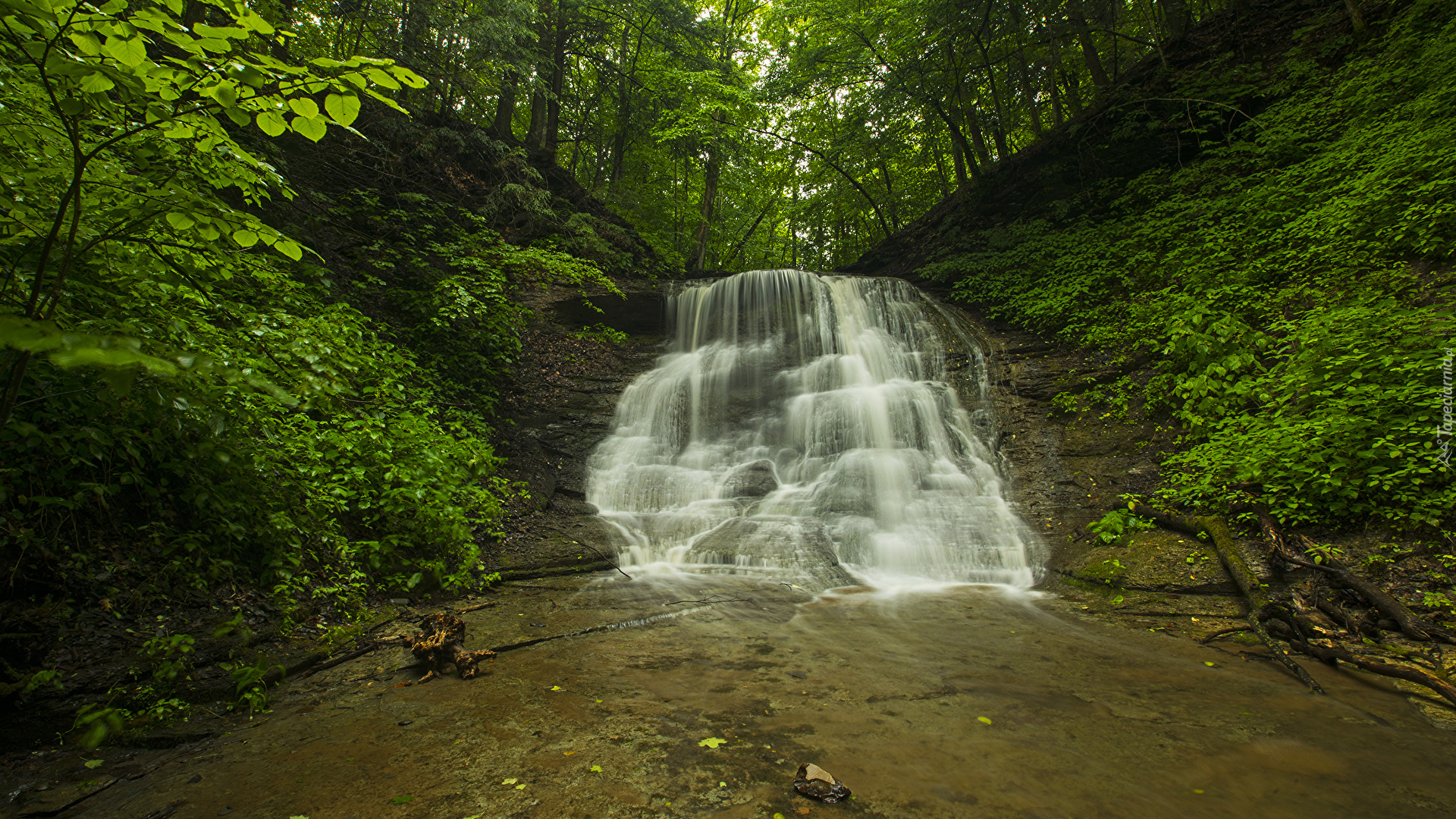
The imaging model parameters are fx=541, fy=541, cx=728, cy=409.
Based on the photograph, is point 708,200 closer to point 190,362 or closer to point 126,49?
point 126,49

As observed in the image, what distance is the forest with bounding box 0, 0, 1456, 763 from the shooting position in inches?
88.6

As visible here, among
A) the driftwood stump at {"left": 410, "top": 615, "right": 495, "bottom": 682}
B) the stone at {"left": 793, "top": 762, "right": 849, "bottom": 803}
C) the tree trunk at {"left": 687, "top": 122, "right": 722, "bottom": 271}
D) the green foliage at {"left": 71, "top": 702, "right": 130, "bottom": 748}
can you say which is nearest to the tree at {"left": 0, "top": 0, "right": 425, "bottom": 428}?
the green foliage at {"left": 71, "top": 702, "right": 130, "bottom": 748}

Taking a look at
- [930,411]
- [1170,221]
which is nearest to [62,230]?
[930,411]

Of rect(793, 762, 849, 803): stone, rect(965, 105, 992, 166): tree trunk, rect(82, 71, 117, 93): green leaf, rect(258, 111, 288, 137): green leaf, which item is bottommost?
rect(793, 762, 849, 803): stone

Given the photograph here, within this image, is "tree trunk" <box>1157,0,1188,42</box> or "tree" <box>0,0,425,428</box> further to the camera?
"tree trunk" <box>1157,0,1188,42</box>

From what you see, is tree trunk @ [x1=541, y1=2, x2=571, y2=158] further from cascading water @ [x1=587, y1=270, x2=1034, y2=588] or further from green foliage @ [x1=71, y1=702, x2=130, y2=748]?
green foliage @ [x1=71, y1=702, x2=130, y2=748]

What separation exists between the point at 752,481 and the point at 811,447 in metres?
1.39

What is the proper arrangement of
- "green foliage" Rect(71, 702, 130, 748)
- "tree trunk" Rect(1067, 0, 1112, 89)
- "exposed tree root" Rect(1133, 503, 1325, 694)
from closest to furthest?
"green foliage" Rect(71, 702, 130, 748) → "exposed tree root" Rect(1133, 503, 1325, 694) → "tree trunk" Rect(1067, 0, 1112, 89)

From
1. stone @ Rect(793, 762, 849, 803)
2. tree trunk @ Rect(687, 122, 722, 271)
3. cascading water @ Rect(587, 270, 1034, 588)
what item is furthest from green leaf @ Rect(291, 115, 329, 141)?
tree trunk @ Rect(687, 122, 722, 271)

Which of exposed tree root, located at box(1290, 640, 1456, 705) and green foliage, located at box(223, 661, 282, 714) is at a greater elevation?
green foliage, located at box(223, 661, 282, 714)

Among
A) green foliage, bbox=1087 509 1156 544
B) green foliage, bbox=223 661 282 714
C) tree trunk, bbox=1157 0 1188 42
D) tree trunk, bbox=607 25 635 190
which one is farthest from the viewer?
tree trunk, bbox=607 25 635 190

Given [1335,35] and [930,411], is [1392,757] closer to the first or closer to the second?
[930,411]

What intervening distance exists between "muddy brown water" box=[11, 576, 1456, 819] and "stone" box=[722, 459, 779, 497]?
14.8 feet

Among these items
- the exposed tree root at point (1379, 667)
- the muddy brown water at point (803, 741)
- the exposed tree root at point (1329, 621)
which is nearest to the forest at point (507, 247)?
the exposed tree root at point (1329, 621)
